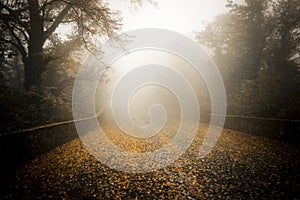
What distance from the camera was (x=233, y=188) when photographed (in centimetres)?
522

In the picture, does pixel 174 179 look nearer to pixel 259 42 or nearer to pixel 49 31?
pixel 49 31

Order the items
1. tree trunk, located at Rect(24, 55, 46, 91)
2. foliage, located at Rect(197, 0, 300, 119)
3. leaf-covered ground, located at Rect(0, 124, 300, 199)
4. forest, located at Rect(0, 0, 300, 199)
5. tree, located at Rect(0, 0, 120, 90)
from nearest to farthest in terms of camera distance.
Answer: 1. leaf-covered ground, located at Rect(0, 124, 300, 199)
2. forest, located at Rect(0, 0, 300, 199)
3. tree, located at Rect(0, 0, 120, 90)
4. tree trunk, located at Rect(24, 55, 46, 91)
5. foliage, located at Rect(197, 0, 300, 119)

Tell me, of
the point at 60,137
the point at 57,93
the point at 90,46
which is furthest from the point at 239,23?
the point at 60,137

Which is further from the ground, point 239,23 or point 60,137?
point 239,23

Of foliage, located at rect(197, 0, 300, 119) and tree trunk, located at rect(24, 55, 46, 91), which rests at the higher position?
foliage, located at rect(197, 0, 300, 119)

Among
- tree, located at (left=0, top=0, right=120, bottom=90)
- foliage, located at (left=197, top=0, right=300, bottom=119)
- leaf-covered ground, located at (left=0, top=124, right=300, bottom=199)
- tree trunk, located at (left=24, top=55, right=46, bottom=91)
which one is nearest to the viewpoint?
leaf-covered ground, located at (left=0, top=124, right=300, bottom=199)

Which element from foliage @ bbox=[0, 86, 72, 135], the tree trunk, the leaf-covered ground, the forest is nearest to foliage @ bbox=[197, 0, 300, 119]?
the forest

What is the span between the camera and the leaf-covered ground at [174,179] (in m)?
5.00

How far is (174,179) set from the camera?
234 inches

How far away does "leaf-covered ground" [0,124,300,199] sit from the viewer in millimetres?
5004

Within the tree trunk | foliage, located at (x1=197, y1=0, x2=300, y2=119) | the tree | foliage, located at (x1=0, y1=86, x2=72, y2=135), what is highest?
foliage, located at (x1=197, y1=0, x2=300, y2=119)

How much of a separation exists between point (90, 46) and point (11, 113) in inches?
254

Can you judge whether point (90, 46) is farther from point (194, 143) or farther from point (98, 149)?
point (194, 143)

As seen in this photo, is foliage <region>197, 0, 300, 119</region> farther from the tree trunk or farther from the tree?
the tree trunk
